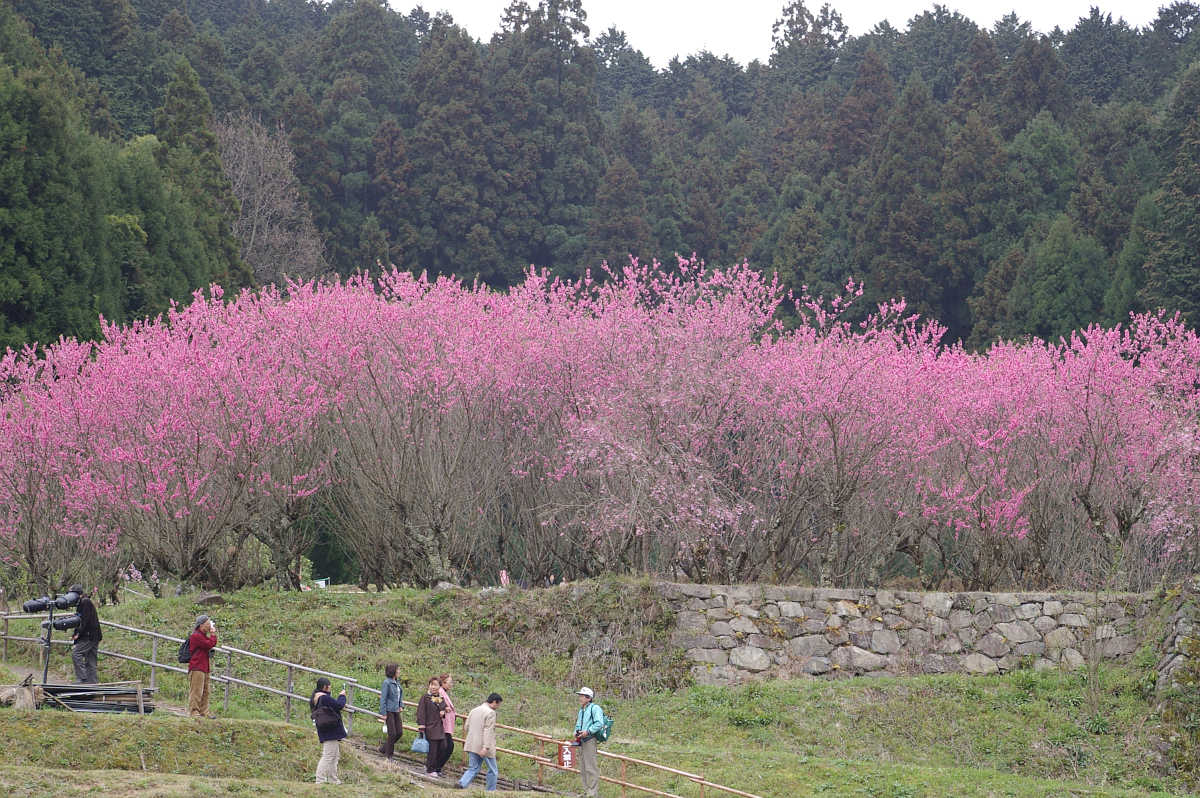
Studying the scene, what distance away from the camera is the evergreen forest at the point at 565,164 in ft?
141

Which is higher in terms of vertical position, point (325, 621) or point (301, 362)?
point (301, 362)

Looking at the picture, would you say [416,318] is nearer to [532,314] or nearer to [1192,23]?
[532,314]

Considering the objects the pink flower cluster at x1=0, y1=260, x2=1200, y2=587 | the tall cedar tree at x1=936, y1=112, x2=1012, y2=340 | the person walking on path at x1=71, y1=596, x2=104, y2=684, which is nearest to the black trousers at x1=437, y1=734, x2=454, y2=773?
the person walking on path at x1=71, y1=596, x2=104, y2=684

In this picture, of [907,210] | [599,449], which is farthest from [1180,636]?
[907,210]

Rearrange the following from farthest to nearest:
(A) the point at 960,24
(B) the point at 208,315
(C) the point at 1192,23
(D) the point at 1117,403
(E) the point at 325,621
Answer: (A) the point at 960,24
(C) the point at 1192,23
(B) the point at 208,315
(D) the point at 1117,403
(E) the point at 325,621

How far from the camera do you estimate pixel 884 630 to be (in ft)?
72.0

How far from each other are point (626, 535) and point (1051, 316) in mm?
30211

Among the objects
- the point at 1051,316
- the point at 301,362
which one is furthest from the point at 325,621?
the point at 1051,316

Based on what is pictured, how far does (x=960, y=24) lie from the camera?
77.8m

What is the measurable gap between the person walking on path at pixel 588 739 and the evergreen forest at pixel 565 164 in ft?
85.2

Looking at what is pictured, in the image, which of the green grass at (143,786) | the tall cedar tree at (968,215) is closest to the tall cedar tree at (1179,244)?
the tall cedar tree at (968,215)

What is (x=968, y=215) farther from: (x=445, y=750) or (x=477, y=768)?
(x=477, y=768)

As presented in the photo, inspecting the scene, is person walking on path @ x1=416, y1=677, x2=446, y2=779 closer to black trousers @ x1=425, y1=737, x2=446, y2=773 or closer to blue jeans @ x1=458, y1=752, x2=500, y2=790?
black trousers @ x1=425, y1=737, x2=446, y2=773

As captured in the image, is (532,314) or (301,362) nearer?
(301,362)
